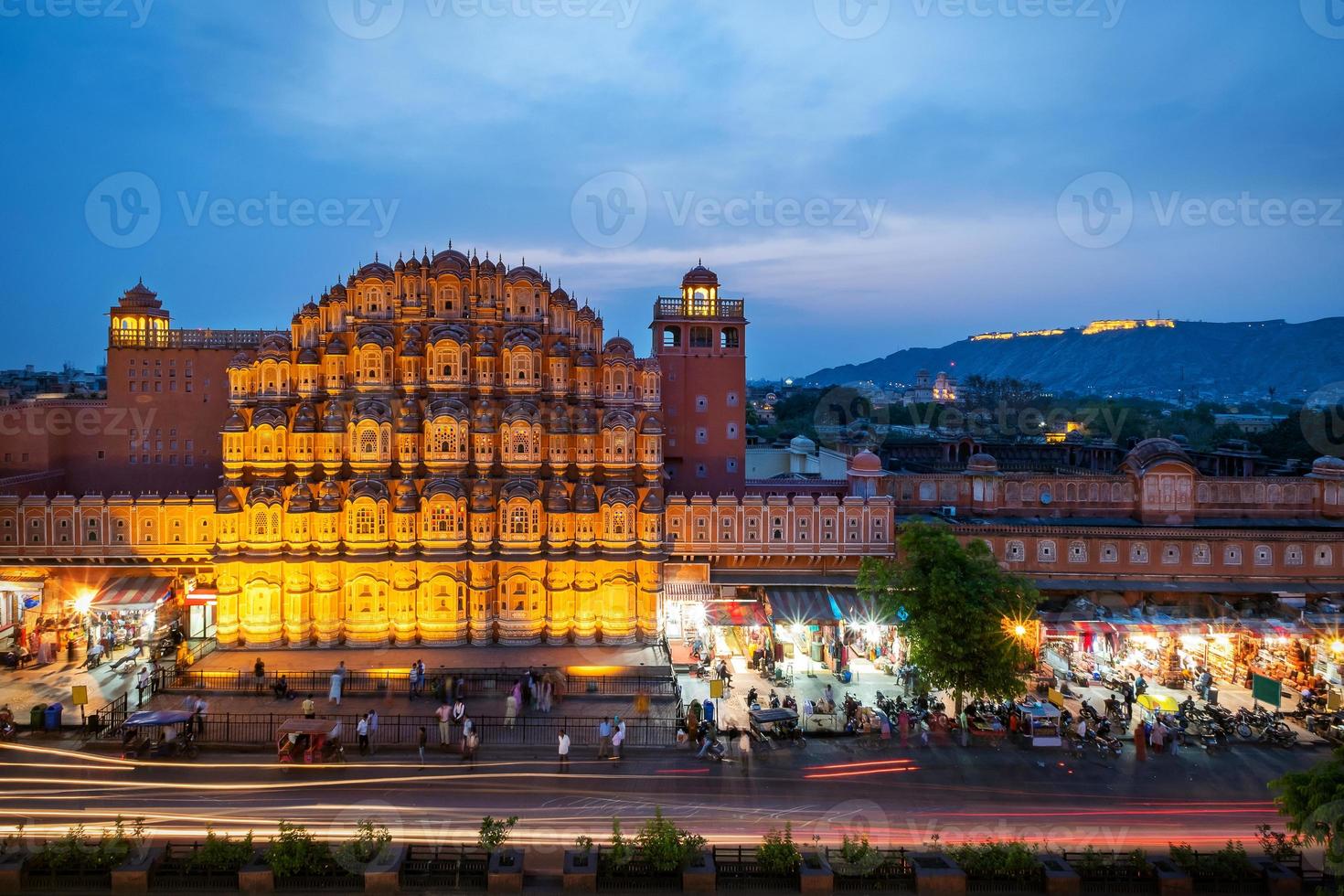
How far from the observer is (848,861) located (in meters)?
15.6

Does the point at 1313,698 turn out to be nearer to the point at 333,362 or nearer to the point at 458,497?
the point at 458,497

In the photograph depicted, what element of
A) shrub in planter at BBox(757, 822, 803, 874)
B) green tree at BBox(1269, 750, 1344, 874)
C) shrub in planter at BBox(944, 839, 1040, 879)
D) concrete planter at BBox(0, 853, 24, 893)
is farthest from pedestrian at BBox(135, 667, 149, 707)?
green tree at BBox(1269, 750, 1344, 874)

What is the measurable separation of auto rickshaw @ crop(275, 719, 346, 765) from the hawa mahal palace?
822 centimetres

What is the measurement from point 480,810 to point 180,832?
6.58 metres

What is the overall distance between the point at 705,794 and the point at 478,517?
1449 cm

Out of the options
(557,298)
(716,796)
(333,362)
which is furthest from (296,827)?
(557,298)

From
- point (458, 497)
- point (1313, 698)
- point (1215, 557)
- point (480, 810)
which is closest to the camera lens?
point (480, 810)

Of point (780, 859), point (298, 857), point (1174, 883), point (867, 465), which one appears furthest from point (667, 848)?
point (867, 465)

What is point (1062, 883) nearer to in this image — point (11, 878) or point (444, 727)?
point (444, 727)

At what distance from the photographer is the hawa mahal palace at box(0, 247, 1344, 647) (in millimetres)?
30453

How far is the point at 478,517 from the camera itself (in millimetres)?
30688

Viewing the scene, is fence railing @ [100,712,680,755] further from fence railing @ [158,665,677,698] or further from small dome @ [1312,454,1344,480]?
small dome @ [1312,454,1344,480]

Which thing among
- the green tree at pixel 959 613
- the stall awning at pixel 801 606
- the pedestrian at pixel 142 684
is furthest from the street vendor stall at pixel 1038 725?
the pedestrian at pixel 142 684

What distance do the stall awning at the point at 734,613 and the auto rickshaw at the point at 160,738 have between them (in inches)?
662
